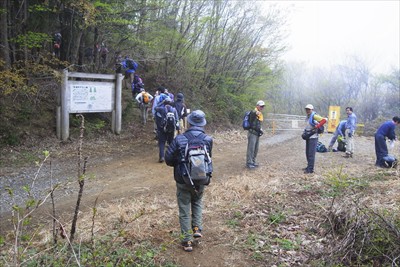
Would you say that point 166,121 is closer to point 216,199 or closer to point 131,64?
point 216,199

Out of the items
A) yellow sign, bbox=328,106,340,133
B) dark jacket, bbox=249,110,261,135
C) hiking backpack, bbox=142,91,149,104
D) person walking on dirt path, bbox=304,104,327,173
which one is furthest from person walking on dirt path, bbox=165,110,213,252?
yellow sign, bbox=328,106,340,133

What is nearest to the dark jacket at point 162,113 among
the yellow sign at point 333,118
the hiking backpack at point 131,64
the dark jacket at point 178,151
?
the dark jacket at point 178,151

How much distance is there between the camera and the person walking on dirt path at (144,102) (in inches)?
522

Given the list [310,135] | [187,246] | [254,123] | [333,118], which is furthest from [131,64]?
[333,118]

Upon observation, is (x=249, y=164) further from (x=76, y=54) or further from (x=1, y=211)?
(x=76, y=54)

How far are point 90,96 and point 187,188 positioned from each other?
7541 millimetres

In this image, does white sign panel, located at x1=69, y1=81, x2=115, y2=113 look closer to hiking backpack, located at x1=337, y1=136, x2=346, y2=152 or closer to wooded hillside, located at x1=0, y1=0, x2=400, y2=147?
wooded hillside, located at x1=0, y1=0, x2=400, y2=147

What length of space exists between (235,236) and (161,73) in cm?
1289

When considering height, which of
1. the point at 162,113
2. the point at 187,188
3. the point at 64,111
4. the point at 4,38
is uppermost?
the point at 4,38

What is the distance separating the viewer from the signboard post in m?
10.2

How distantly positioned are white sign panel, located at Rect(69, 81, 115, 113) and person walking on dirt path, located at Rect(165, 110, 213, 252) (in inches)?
275

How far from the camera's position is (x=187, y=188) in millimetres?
4453

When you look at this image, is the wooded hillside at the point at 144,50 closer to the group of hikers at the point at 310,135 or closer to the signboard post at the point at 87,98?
the signboard post at the point at 87,98

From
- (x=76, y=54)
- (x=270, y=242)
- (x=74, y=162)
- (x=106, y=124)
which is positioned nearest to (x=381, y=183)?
(x=270, y=242)
